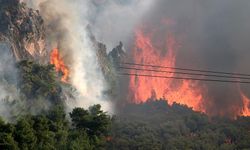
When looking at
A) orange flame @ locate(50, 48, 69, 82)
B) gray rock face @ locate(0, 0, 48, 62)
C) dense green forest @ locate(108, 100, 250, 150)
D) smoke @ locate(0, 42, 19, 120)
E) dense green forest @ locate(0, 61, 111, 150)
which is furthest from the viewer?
orange flame @ locate(50, 48, 69, 82)

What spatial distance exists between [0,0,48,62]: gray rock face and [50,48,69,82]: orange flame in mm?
16704

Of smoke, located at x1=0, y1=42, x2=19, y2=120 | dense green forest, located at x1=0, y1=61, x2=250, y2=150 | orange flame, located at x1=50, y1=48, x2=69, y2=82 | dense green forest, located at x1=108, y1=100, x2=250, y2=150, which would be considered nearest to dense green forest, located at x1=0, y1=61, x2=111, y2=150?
dense green forest, located at x1=0, y1=61, x2=250, y2=150

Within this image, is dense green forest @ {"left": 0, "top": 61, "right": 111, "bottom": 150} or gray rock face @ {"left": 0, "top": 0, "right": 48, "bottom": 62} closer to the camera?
dense green forest @ {"left": 0, "top": 61, "right": 111, "bottom": 150}

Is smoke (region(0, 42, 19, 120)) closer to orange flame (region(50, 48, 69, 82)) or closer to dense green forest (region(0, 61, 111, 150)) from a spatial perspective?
dense green forest (region(0, 61, 111, 150))

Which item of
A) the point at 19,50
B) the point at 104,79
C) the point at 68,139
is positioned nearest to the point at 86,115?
the point at 68,139

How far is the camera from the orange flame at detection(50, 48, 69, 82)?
165375 millimetres

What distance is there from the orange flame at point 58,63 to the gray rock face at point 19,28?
16704 millimetres

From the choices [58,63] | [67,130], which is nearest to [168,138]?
[58,63]

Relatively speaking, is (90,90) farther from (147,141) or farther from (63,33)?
(147,141)

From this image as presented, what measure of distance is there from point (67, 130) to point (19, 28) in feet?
175

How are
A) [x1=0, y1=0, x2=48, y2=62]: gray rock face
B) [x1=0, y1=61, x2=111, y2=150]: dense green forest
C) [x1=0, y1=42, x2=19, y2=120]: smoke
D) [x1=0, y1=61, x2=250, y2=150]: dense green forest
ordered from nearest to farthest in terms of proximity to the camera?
[x1=0, y1=61, x2=111, y2=150]: dense green forest
[x1=0, y1=61, x2=250, y2=150]: dense green forest
[x1=0, y1=42, x2=19, y2=120]: smoke
[x1=0, y1=0, x2=48, y2=62]: gray rock face

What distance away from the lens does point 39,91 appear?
128000 mm

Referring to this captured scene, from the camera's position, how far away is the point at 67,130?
104375 mm

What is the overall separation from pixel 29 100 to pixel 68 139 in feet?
87.0
